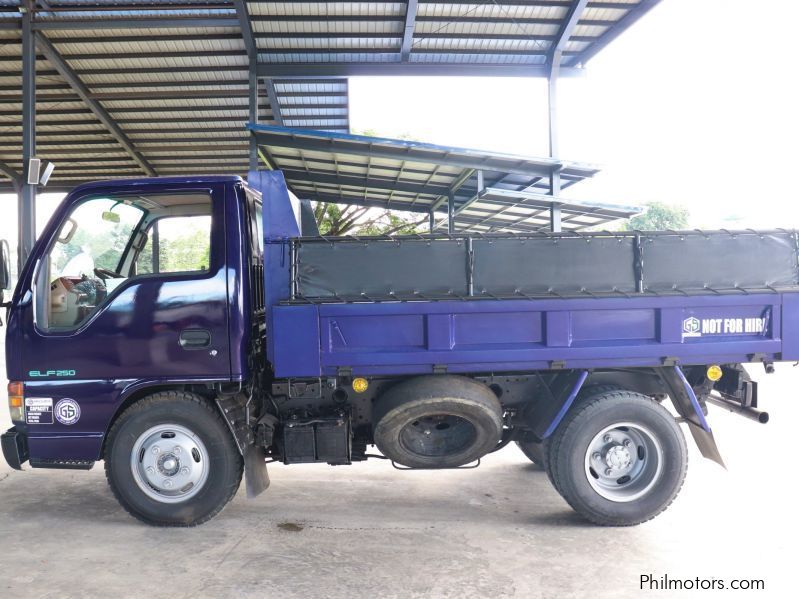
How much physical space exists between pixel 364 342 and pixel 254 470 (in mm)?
1239

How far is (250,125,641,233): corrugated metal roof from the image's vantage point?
9.69m

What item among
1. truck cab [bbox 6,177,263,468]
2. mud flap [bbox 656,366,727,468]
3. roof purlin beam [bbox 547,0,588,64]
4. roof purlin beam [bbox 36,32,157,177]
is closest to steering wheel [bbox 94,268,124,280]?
truck cab [bbox 6,177,263,468]

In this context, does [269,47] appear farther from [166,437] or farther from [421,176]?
[166,437]

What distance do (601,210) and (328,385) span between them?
845 cm

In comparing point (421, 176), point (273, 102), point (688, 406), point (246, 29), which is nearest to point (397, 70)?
point (421, 176)

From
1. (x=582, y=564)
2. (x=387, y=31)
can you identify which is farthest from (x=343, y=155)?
(x=582, y=564)

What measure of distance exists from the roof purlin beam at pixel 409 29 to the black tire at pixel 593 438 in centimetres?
743

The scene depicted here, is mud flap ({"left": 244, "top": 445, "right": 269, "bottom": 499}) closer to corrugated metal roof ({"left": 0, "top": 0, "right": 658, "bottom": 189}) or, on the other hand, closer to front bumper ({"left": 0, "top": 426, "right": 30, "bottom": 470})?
front bumper ({"left": 0, "top": 426, "right": 30, "bottom": 470})

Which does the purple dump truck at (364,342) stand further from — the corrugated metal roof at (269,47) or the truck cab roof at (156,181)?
the corrugated metal roof at (269,47)

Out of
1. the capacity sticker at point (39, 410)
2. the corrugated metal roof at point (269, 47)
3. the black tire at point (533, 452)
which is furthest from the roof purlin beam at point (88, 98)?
the black tire at point (533, 452)

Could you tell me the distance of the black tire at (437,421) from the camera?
13.1 ft

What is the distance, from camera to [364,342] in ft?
13.0

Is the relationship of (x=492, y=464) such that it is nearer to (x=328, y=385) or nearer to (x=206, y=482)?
(x=328, y=385)

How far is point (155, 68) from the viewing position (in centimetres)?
1194
